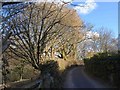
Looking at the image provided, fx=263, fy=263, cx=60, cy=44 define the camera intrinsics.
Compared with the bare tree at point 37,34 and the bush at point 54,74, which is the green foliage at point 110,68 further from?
the bare tree at point 37,34

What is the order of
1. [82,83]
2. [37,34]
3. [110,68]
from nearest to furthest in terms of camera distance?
[110,68] → [82,83] → [37,34]

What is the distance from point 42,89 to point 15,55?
26339mm

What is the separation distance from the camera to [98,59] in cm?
2238

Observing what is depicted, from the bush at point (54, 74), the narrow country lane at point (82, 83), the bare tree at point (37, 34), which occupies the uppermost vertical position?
the bare tree at point (37, 34)

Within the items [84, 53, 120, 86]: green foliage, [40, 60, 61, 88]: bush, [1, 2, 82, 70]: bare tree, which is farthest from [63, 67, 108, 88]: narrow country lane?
[1, 2, 82, 70]: bare tree

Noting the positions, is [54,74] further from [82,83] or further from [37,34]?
[37,34]

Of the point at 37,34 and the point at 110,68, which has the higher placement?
the point at 37,34

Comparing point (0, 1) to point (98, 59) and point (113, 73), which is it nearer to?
point (113, 73)

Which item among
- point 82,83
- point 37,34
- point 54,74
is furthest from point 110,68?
point 37,34

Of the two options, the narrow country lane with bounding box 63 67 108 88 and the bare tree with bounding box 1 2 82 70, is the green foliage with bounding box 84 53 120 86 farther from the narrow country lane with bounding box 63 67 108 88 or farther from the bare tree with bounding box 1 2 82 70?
the bare tree with bounding box 1 2 82 70

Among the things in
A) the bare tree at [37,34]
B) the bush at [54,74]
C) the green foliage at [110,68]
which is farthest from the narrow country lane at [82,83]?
the bare tree at [37,34]

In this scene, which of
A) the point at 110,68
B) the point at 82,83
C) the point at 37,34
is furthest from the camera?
the point at 37,34

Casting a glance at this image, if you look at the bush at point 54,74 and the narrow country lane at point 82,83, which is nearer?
the bush at point 54,74

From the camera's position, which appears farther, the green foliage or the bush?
the green foliage
